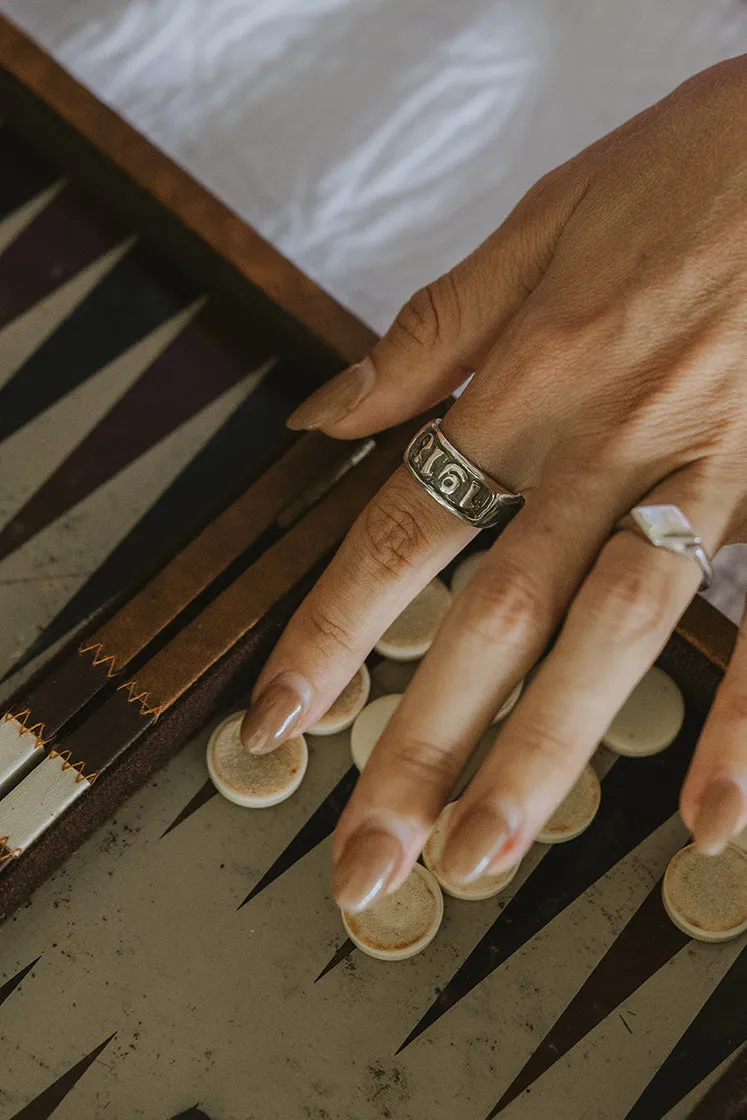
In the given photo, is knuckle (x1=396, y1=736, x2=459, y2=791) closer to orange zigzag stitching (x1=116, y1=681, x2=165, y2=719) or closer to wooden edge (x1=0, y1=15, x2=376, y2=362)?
orange zigzag stitching (x1=116, y1=681, x2=165, y2=719)

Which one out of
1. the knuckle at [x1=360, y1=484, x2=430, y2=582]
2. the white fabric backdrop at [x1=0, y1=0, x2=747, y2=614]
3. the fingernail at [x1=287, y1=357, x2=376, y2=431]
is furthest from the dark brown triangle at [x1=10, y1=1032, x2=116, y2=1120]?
the white fabric backdrop at [x1=0, y1=0, x2=747, y2=614]

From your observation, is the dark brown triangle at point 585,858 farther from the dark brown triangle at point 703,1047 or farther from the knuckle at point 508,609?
the knuckle at point 508,609

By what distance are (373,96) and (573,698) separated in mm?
1262

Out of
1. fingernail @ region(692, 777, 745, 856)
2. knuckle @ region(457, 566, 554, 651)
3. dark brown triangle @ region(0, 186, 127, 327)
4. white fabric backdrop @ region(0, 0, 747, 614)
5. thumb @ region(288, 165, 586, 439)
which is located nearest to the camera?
fingernail @ region(692, 777, 745, 856)

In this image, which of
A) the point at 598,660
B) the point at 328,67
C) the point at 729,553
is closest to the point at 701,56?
the point at 328,67

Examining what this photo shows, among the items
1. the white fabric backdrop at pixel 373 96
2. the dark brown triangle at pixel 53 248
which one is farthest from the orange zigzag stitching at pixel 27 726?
the white fabric backdrop at pixel 373 96

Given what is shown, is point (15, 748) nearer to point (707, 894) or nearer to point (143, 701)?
point (143, 701)

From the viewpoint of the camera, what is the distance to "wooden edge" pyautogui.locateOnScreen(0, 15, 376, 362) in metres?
1.28

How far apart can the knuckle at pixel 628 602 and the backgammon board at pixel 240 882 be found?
21cm

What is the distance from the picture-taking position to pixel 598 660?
0.87 metres

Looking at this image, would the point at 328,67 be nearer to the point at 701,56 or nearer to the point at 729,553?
the point at 701,56

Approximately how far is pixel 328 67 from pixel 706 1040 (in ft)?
5.11

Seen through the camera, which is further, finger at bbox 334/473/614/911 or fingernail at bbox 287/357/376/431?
fingernail at bbox 287/357/376/431

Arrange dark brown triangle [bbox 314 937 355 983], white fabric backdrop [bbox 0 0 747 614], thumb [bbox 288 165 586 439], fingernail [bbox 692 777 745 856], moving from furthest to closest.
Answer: white fabric backdrop [bbox 0 0 747 614], thumb [bbox 288 165 586 439], dark brown triangle [bbox 314 937 355 983], fingernail [bbox 692 777 745 856]
